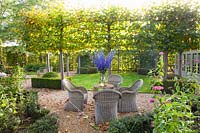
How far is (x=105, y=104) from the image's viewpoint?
4285 mm

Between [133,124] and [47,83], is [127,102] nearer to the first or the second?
[133,124]

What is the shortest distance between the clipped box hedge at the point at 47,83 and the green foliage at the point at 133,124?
18.0ft

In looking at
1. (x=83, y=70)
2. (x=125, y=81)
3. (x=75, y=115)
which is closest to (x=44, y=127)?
(x=75, y=115)

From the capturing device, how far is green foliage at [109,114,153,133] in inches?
133

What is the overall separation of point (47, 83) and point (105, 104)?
5.24 m

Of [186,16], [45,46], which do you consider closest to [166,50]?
[186,16]

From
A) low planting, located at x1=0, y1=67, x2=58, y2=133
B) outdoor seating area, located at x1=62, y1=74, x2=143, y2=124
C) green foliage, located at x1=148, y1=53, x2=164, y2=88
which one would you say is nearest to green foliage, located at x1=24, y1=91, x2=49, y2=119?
low planting, located at x1=0, y1=67, x2=58, y2=133

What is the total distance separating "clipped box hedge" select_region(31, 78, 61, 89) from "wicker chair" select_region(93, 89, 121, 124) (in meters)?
4.66

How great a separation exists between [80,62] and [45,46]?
20.1 ft

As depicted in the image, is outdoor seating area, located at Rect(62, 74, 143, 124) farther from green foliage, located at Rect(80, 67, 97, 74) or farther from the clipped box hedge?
green foliage, located at Rect(80, 67, 97, 74)

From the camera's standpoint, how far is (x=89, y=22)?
8.28 metres

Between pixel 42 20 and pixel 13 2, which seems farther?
pixel 13 2

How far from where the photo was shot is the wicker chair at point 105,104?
4.18m

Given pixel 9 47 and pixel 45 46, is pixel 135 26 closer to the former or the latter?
pixel 45 46
